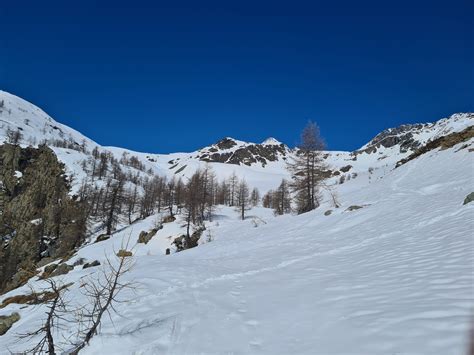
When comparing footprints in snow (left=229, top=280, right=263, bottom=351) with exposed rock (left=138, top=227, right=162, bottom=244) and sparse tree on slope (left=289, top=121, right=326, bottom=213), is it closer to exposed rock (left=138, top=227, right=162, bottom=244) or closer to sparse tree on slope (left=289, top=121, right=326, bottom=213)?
sparse tree on slope (left=289, top=121, right=326, bottom=213)

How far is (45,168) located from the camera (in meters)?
86.7

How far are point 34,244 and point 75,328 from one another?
175ft

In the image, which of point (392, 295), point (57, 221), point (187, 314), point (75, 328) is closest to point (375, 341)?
point (392, 295)

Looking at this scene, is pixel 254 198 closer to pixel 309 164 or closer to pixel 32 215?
pixel 32 215

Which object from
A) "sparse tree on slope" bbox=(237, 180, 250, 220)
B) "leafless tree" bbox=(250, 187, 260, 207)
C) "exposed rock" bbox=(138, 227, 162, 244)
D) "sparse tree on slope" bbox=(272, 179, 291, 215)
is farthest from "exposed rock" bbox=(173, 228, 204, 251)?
"leafless tree" bbox=(250, 187, 260, 207)

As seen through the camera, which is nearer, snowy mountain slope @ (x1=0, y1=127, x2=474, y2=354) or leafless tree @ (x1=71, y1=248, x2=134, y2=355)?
snowy mountain slope @ (x1=0, y1=127, x2=474, y2=354)

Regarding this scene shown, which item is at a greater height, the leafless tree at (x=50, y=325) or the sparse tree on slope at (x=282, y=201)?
the sparse tree on slope at (x=282, y=201)

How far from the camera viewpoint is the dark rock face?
156 feet

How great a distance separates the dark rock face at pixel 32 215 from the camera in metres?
47.6

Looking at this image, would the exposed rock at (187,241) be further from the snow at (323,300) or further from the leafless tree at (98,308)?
the leafless tree at (98,308)

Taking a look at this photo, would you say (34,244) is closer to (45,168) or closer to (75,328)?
(45,168)

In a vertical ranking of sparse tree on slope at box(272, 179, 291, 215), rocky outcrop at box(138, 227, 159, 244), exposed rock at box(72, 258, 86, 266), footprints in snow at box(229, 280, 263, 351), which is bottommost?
exposed rock at box(72, 258, 86, 266)

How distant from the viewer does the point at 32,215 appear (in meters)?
65.3

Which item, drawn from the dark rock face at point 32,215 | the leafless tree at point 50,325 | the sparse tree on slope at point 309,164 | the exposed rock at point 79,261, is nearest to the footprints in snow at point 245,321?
the leafless tree at point 50,325
